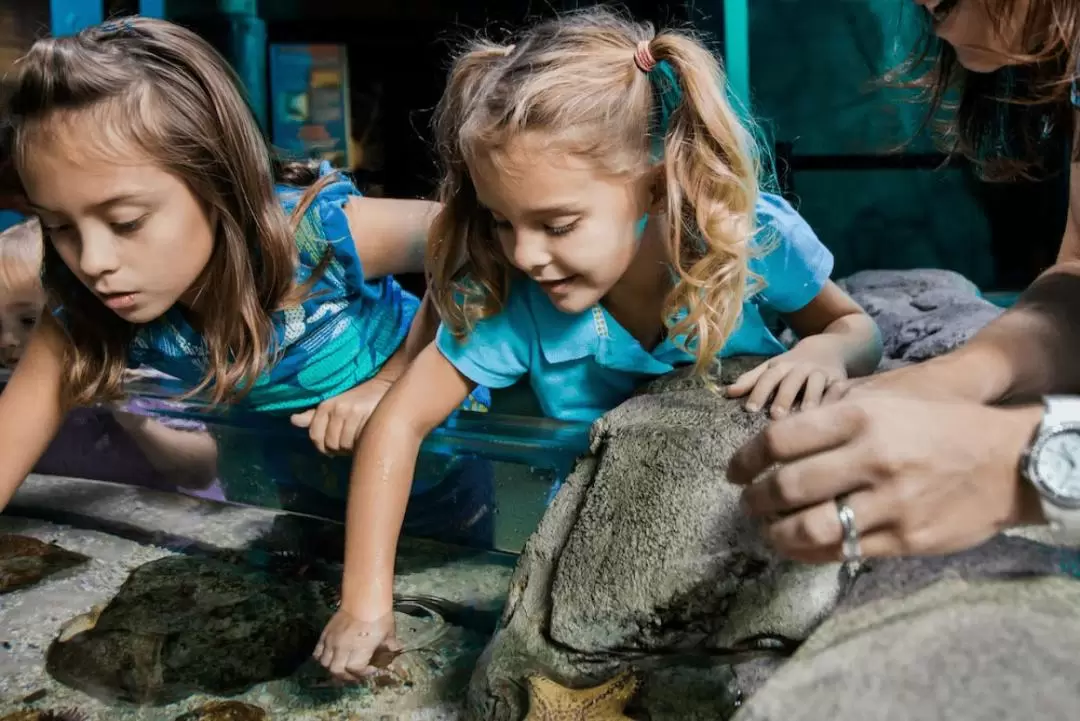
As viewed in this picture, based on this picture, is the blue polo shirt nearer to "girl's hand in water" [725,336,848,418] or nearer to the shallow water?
the shallow water

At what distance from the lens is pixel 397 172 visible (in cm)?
304

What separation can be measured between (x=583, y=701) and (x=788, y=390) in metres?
0.62

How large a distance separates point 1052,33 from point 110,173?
1.74 meters

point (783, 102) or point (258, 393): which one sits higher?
point (783, 102)

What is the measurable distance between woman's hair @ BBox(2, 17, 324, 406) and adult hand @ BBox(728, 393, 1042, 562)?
1.58 m

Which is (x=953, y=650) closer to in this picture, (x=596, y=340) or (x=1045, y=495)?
(x=1045, y=495)

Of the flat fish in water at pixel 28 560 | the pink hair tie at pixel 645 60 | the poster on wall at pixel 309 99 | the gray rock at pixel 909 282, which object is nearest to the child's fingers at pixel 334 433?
the flat fish in water at pixel 28 560

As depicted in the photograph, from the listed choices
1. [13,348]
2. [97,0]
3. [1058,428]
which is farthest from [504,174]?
[97,0]

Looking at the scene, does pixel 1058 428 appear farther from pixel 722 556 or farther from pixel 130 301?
pixel 130 301

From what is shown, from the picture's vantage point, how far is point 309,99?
11.2ft

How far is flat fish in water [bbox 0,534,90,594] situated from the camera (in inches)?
88.3

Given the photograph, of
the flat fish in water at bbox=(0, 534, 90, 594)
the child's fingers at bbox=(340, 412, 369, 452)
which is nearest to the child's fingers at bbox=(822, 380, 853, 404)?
the child's fingers at bbox=(340, 412, 369, 452)

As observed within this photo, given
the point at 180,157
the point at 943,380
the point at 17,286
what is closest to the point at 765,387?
the point at 943,380

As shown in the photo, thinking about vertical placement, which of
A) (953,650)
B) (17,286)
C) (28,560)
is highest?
(953,650)
